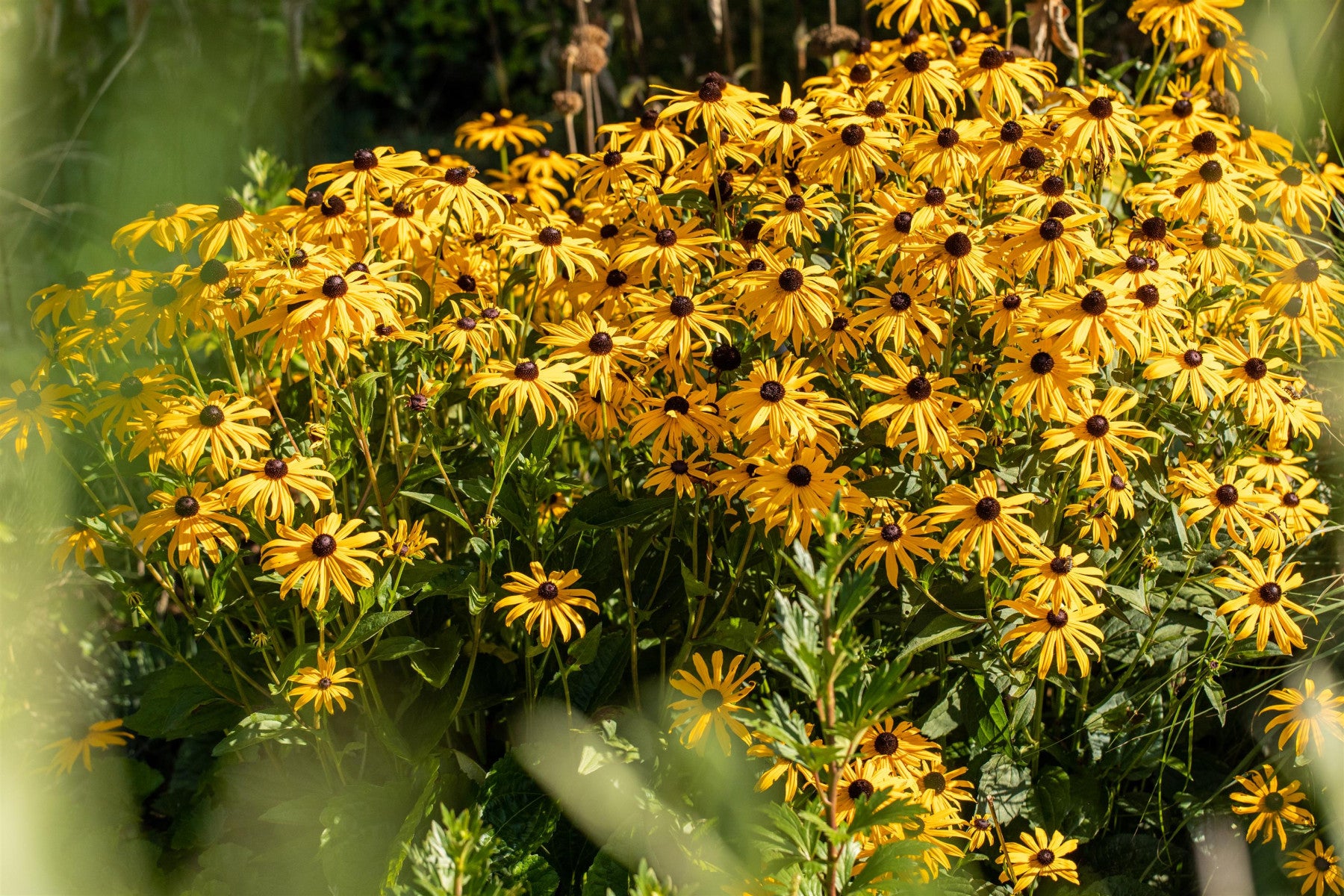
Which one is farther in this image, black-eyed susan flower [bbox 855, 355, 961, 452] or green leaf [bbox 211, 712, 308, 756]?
green leaf [bbox 211, 712, 308, 756]

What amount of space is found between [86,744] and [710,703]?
157cm

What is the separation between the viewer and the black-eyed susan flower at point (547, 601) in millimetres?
1904

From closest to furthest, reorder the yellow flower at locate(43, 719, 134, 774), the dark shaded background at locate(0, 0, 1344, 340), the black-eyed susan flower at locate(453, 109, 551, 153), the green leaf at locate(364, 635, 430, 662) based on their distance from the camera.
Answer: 1. the green leaf at locate(364, 635, 430, 662)
2. the yellow flower at locate(43, 719, 134, 774)
3. the black-eyed susan flower at locate(453, 109, 551, 153)
4. the dark shaded background at locate(0, 0, 1344, 340)

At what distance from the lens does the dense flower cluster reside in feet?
6.03

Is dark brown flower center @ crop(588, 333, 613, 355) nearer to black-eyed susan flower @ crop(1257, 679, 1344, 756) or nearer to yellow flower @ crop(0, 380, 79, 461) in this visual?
yellow flower @ crop(0, 380, 79, 461)

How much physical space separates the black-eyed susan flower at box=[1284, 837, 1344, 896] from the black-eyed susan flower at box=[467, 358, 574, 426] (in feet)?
5.13

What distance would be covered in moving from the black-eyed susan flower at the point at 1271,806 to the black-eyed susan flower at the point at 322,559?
1.56 m

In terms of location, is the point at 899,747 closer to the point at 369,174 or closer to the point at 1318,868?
the point at 1318,868

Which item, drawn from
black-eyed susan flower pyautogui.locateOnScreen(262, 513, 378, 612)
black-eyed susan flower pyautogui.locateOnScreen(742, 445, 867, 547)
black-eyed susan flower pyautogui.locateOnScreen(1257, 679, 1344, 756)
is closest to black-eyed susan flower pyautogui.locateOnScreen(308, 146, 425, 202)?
black-eyed susan flower pyautogui.locateOnScreen(262, 513, 378, 612)

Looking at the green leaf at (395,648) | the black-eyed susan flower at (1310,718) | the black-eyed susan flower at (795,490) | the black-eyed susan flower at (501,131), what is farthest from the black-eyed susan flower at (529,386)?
the black-eyed susan flower at (1310,718)

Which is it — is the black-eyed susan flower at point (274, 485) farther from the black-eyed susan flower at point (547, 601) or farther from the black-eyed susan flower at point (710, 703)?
the black-eyed susan flower at point (710, 703)

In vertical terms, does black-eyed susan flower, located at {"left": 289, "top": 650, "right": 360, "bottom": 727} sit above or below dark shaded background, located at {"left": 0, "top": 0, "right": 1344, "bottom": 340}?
below

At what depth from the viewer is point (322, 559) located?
5.95 feet

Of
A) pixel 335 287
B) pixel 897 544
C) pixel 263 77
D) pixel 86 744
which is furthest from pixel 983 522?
pixel 263 77
